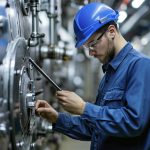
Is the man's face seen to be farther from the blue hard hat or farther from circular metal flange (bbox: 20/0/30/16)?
circular metal flange (bbox: 20/0/30/16)

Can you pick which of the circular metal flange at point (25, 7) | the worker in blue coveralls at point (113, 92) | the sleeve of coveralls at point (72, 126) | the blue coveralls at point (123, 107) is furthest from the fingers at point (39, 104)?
the circular metal flange at point (25, 7)

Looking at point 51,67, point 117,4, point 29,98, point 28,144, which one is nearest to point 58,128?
point 28,144

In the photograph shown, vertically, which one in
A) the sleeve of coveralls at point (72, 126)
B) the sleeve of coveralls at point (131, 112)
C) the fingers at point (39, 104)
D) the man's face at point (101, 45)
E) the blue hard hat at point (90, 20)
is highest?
the blue hard hat at point (90, 20)

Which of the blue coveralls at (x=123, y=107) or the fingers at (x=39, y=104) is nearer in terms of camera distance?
the blue coveralls at (x=123, y=107)

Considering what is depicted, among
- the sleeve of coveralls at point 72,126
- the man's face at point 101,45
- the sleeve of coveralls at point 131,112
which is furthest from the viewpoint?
the sleeve of coveralls at point 72,126

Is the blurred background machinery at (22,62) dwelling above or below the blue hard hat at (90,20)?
below

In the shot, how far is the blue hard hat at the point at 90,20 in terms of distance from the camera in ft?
4.43

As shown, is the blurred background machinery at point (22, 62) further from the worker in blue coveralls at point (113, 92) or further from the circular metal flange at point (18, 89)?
the worker in blue coveralls at point (113, 92)

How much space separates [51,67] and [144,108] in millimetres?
1137

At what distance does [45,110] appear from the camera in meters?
1.52

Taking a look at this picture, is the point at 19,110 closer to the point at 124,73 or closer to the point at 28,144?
the point at 28,144

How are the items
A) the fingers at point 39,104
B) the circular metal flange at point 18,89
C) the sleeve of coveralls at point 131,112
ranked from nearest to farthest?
the circular metal flange at point 18,89, the sleeve of coveralls at point 131,112, the fingers at point 39,104

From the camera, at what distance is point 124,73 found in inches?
53.2

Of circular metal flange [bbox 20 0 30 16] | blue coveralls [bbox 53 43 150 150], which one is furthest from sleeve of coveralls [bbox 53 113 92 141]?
circular metal flange [bbox 20 0 30 16]
